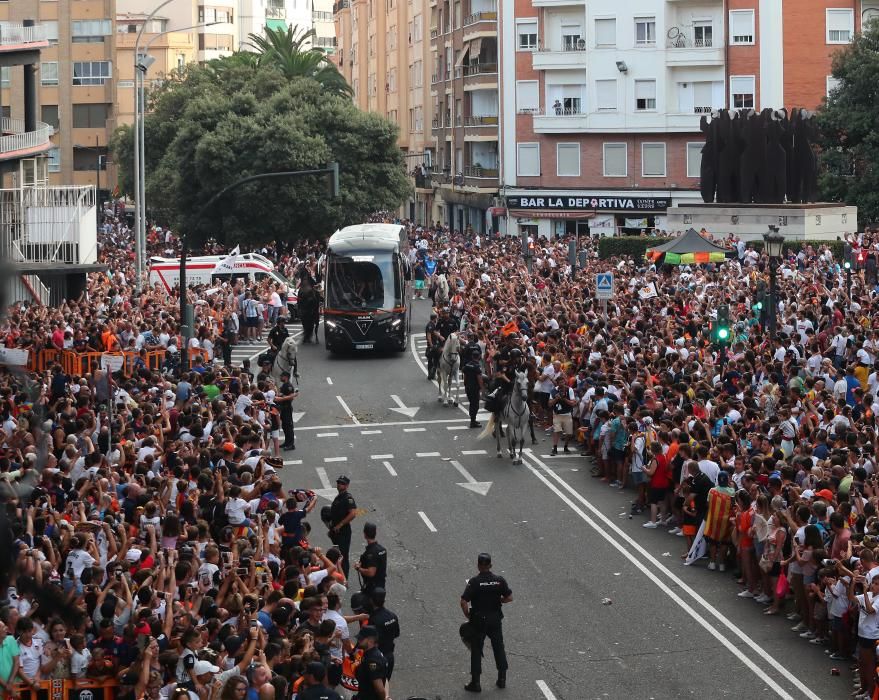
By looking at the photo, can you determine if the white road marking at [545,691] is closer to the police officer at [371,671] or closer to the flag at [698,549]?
the police officer at [371,671]

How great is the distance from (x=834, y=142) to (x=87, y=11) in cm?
5009

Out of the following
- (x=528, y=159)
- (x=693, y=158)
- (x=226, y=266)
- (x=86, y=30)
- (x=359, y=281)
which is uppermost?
(x=86, y=30)

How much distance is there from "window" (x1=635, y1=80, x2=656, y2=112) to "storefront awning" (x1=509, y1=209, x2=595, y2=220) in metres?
5.46

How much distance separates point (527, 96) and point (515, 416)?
52.4 m

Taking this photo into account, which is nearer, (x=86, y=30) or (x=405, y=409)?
(x=405, y=409)

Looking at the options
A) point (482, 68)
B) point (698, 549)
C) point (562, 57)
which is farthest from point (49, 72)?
point (698, 549)

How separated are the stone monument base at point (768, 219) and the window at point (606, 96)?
1609 centimetres

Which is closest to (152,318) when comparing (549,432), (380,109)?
(549,432)

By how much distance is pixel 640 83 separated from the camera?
71.9 meters

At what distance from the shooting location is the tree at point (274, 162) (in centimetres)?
5778

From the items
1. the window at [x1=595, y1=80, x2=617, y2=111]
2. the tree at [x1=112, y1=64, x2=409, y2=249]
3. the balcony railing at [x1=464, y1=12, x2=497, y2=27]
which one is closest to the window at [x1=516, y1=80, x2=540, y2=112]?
the window at [x1=595, y1=80, x2=617, y2=111]

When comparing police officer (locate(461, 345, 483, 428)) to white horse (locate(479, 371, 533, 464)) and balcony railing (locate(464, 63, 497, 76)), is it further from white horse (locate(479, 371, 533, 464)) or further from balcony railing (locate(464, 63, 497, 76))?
balcony railing (locate(464, 63, 497, 76))

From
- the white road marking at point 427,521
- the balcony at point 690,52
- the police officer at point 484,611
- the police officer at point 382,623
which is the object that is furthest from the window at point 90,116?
the police officer at point 382,623

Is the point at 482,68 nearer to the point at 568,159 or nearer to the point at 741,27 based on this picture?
the point at 568,159
